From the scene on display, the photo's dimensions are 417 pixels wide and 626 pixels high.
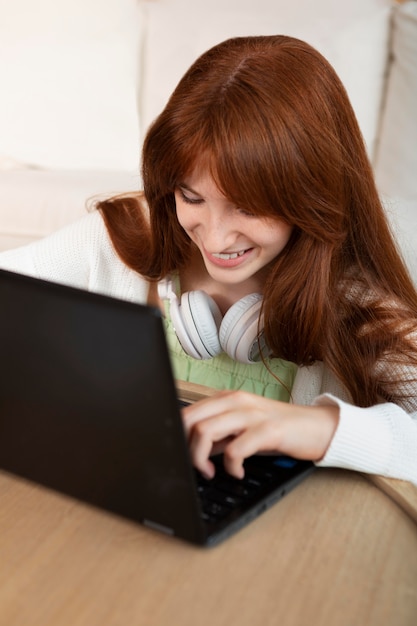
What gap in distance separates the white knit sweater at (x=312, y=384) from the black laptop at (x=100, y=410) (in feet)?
0.41

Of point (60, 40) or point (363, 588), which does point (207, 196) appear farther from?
point (60, 40)

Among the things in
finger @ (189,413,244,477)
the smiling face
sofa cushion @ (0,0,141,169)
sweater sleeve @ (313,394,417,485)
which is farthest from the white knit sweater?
sofa cushion @ (0,0,141,169)

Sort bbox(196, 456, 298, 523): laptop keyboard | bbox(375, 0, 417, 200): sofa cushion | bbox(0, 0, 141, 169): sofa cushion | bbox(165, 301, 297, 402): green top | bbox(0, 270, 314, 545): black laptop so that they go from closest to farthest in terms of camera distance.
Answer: bbox(0, 270, 314, 545): black laptop, bbox(196, 456, 298, 523): laptop keyboard, bbox(165, 301, 297, 402): green top, bbox(375, 0, 417, 200): sofa cushion, bbox(0, 0, 141, 169): sofa cushion

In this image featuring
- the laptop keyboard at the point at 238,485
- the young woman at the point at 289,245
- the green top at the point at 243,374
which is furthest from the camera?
the green top at the point at 243,374

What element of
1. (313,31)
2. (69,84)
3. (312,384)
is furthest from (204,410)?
(69,84)

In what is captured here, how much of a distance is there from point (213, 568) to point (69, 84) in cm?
207

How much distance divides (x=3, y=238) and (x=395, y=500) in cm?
173

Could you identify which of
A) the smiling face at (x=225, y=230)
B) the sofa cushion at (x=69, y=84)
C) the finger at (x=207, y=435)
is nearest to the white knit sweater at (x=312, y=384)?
the finger at (x=207, y=435)

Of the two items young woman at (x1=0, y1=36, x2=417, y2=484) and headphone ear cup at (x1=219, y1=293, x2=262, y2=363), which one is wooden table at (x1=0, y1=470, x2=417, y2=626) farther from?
headphone ear cup at (x1=219, y1=293, x2=262, y2=363)

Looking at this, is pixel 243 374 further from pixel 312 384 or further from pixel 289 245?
pixel 289 245

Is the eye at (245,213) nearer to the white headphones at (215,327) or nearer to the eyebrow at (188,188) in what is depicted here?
the eyebrow at (188,188)

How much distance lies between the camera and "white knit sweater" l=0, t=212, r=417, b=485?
2.53 ft

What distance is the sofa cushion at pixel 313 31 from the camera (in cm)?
219

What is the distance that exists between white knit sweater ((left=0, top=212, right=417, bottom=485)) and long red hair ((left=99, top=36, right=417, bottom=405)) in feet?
0.24
